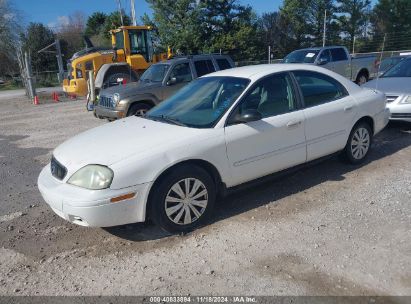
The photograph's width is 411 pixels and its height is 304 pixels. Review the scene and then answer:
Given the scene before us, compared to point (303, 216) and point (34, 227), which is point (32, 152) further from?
point (303, 216)

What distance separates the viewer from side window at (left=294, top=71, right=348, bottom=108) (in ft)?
16.1

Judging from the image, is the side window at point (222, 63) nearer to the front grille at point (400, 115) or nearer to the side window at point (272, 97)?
the front grille at point (400, 115)

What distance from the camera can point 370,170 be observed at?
5500 mm

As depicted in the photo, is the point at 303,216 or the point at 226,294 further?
the point at 303,216

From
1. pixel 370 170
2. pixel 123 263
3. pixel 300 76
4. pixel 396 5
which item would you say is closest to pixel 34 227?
pixel 123 263

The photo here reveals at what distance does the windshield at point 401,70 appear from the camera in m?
8.46

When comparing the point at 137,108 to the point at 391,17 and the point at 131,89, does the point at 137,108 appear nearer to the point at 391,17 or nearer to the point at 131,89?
the point at 131,89

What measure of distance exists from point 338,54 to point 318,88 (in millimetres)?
10226

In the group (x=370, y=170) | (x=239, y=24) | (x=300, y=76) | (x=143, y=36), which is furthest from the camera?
(x=239, y=24)

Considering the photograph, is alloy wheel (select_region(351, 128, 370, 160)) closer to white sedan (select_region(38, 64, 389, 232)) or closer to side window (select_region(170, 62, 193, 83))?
white sedan (select_region(38, 64, 389, 232))

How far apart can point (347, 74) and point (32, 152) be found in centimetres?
1116

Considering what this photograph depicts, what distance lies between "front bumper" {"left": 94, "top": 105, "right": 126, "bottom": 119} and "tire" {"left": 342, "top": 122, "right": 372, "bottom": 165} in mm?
5469

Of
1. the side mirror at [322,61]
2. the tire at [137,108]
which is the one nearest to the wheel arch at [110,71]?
the tire at [137,108]

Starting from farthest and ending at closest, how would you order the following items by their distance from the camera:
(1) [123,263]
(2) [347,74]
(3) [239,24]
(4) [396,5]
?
(4) [396,5]
(3) [239,24]
(2) [347,74]
(1) [123,263]
